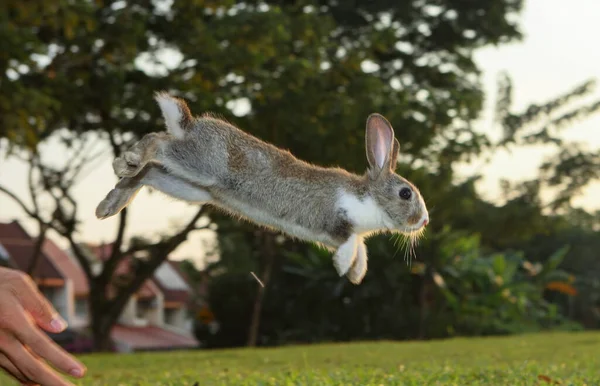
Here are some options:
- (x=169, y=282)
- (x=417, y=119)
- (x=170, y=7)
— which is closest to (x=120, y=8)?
(x=170, y=7)

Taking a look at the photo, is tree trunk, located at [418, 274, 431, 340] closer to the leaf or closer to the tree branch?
the leaf

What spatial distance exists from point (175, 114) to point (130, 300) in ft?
101

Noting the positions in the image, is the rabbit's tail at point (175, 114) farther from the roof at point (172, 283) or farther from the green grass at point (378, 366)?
the roof at point (172, 283)

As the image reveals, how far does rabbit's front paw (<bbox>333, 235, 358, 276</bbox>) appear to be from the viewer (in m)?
3.35

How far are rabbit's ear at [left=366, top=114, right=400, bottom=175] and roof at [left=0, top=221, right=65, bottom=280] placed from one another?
28.1m

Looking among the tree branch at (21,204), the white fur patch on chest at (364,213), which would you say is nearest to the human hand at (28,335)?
the white fur patch on chest at (364,213)

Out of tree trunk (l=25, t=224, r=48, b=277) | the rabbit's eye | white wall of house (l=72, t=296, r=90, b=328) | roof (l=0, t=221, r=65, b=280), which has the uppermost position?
the rabbit's eye

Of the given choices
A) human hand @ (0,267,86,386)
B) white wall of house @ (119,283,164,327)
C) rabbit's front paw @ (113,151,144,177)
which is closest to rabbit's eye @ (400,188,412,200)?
rabbit's front paw @ (113,151,144,177)

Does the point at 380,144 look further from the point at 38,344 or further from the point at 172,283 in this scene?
the point at 172,283

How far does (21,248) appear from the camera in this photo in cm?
3177

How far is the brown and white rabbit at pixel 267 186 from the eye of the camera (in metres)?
3.55

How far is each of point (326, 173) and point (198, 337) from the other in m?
20.6

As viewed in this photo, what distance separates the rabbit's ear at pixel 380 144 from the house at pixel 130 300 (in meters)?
25.3

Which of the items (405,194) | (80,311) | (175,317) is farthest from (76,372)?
(175,317)
